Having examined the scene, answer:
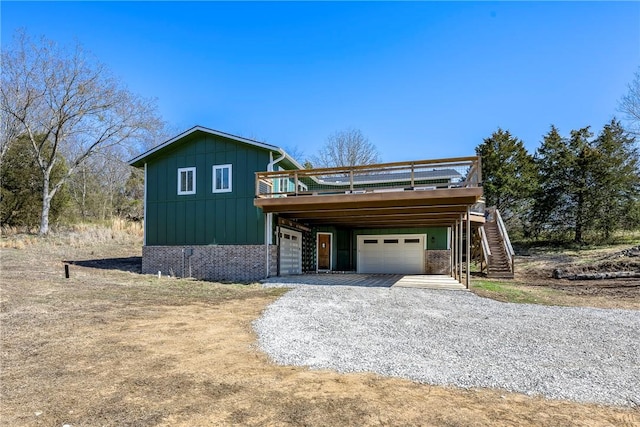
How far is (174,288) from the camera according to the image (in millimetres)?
9711

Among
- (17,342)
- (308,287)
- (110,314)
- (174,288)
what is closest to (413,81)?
(308,287)

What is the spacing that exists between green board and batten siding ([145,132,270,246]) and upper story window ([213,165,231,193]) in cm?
15

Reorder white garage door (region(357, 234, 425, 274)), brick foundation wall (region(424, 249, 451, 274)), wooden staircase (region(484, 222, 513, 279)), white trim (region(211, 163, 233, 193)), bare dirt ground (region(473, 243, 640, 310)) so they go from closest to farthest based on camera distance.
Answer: bare dirt ground (region(473, 243, 640, 310)) → white trim (region(211, 163, 233, 193)) → wooden staircase (region(484, 222, 513, 279)) → brick foundation wall (region(424, 249, 451, 274)) → white garage door (region(357, 234, 425, 274))

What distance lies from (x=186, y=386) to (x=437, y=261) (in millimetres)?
15622

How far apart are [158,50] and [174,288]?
8.97 m

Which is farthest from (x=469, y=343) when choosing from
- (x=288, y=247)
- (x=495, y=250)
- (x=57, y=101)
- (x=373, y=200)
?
(x=57, y=101)

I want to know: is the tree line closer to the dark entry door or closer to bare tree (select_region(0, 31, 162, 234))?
the dark entry door

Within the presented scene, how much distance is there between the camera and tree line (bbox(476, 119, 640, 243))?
20984mm

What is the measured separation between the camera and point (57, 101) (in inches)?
760

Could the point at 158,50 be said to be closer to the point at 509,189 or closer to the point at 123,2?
the point at 123,2

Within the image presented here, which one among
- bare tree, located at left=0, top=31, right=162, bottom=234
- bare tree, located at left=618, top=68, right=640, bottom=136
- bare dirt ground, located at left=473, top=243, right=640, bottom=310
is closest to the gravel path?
bare dirt ground, located at left=473, top=243, right=640, bottom=310

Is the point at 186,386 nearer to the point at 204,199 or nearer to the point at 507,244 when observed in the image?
the point at 204,199

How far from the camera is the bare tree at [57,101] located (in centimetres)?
1870

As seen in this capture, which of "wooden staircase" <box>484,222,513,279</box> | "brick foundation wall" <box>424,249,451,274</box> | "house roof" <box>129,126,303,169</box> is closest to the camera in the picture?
"house roof" <box>129,126,303,169</box>
